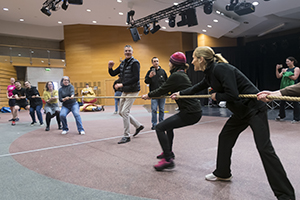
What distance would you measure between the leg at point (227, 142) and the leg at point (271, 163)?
0.69 ft

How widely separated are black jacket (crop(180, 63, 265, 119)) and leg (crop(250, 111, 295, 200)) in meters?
0.09

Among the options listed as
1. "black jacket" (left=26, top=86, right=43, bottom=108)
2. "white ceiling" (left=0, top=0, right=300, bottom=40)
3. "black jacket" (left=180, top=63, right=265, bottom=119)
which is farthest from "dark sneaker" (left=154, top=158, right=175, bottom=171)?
"white ceiling" (left=0, top=0, right=300, bottom=40)

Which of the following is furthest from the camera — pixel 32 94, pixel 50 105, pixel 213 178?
pixel 32 94

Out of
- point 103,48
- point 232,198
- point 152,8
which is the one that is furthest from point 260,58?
point 232,198

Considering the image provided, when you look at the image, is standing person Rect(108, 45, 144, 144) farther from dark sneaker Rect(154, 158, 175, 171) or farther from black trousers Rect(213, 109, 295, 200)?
black trousers Rect(213, 109, 295, 200)

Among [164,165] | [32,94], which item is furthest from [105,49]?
[164,165]

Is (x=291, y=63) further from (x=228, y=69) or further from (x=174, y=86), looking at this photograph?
(x=228, y=69)

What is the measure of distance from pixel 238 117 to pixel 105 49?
1539 centimetres

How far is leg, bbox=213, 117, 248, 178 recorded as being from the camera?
1.99 metres

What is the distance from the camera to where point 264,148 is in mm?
1695

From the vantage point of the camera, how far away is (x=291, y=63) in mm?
5312

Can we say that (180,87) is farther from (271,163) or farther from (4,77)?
→ (4,77)

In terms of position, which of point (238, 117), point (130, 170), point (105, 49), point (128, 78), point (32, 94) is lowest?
point (130, 170)

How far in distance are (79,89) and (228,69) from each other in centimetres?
1584
